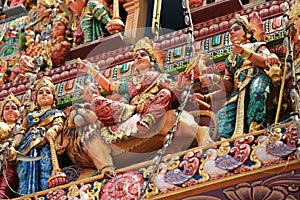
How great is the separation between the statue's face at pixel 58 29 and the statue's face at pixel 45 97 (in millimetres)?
1316

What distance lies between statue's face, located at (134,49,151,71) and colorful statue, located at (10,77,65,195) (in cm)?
78

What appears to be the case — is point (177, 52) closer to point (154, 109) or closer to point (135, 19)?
point (154, 109)

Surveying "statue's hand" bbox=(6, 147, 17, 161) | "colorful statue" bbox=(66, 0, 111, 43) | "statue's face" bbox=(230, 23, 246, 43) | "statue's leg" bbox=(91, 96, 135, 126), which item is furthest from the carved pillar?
"statue's hand" bbox=(6, 147, 17, 161)

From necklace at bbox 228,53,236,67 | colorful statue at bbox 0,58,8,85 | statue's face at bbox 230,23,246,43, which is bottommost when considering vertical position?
necklace at bbox 228,53,236,67

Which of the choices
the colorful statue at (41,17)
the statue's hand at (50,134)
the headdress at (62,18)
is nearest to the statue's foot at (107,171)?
the statue's hand at (50,134)

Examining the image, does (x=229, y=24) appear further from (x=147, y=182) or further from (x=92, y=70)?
(x=147, y=182)

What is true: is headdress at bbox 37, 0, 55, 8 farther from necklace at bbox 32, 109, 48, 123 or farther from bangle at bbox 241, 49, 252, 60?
bangle at bbox 241, 49, 252, 60

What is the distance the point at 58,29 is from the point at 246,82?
292cm

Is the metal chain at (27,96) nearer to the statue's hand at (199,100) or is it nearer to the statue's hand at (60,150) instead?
the statue's hand at (60,150)

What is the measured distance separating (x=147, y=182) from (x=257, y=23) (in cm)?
175

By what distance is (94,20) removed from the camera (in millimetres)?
11383

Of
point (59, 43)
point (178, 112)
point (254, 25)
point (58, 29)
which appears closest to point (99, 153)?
point (178, 112)

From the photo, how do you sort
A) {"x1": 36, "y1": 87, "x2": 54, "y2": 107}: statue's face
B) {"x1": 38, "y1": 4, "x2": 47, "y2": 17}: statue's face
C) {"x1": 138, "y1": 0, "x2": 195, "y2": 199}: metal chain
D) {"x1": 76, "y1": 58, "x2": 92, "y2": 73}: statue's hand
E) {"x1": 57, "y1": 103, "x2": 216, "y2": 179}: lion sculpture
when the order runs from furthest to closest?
{"x1": 38, "y1": 4, "x2": 47, "y2": 17}: statue's face < {"x1": 36, "y1": 87, "x2": 54, "y2": 107}: statue's face < {"x1": 76, "y1": 58, "x2": 92, "y2": 73}: statue's hand < {"x1": 57, "y1": 103, "x2": 216, "y2": 179}: lion sculpture < {"x1": 138, "y1": 0, "x2": 195, "y2": 199}: metal chain

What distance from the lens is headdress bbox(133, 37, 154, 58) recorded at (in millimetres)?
10016
